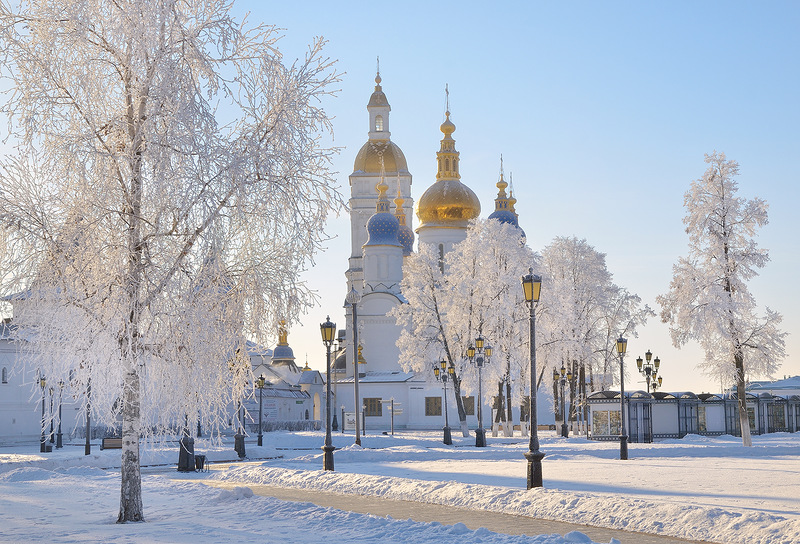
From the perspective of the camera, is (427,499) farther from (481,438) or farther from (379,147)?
(379,147)

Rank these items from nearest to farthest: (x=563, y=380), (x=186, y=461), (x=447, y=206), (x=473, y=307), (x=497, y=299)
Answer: (x=186, y=461), (x=497, y=299), (x=473, y=307), (x=563, y=380), (x=447, y=206)

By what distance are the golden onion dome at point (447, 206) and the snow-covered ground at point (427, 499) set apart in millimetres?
47598

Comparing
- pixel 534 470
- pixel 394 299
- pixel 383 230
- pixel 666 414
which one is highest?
pixel 383 230

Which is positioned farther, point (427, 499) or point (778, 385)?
point (778, 385)

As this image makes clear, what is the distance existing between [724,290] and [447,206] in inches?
1621

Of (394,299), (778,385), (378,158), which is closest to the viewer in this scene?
(394,299)

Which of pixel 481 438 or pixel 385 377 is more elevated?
pixel 385 377

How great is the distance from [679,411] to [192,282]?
34.6 m

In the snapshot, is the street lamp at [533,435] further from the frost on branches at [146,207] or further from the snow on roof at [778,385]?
the snow on roof at [778,385]

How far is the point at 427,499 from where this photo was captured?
1769 cm

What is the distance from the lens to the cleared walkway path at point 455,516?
12969 millimetres

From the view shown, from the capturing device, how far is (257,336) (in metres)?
16.0

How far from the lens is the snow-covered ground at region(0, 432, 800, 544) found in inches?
512

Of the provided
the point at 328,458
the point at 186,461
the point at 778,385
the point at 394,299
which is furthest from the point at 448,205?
the point at 328,458
